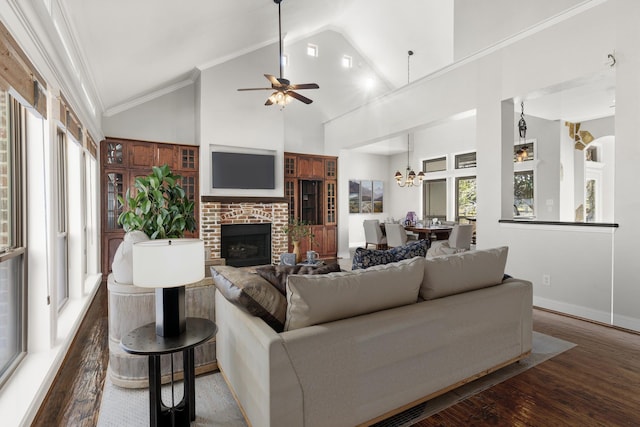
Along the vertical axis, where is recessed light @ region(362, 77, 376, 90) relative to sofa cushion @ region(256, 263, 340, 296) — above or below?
above

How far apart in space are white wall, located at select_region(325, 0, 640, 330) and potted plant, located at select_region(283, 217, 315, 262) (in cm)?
255

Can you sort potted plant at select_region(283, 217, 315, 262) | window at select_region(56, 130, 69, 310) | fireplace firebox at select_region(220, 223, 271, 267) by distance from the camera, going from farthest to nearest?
fireplace firebox at select_region(220, 223, 271, 267) < potted plant at select_region(283, 217, 315, 262) < window at select_region(56, 130, 69, 310)

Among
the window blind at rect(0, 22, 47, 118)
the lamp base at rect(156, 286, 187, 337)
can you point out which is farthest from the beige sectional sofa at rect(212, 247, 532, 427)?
the window blind at rect(0, 22, 47, 118)

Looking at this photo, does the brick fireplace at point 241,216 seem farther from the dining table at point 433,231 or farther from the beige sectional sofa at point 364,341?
the beige sectional sofa at point 364,341

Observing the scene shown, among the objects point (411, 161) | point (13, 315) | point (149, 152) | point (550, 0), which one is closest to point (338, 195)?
point (411, 161)

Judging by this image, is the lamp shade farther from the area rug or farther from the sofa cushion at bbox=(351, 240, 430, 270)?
the sofa cushion at bbox=(351, 240, 430, 270)

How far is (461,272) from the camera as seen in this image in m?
2.21

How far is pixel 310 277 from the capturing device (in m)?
1.71

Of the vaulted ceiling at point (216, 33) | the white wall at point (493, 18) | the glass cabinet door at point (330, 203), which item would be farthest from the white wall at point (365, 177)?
the white wall at point (493, 18)

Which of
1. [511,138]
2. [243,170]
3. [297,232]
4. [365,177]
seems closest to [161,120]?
[243,170]

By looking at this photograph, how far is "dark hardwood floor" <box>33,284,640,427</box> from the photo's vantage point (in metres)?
1.91

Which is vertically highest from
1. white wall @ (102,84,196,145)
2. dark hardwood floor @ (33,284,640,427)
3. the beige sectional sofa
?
white wall @ (102,84,196,145)

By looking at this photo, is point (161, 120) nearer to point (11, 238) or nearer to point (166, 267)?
point (11, 238)

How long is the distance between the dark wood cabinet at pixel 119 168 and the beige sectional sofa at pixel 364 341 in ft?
14.1
